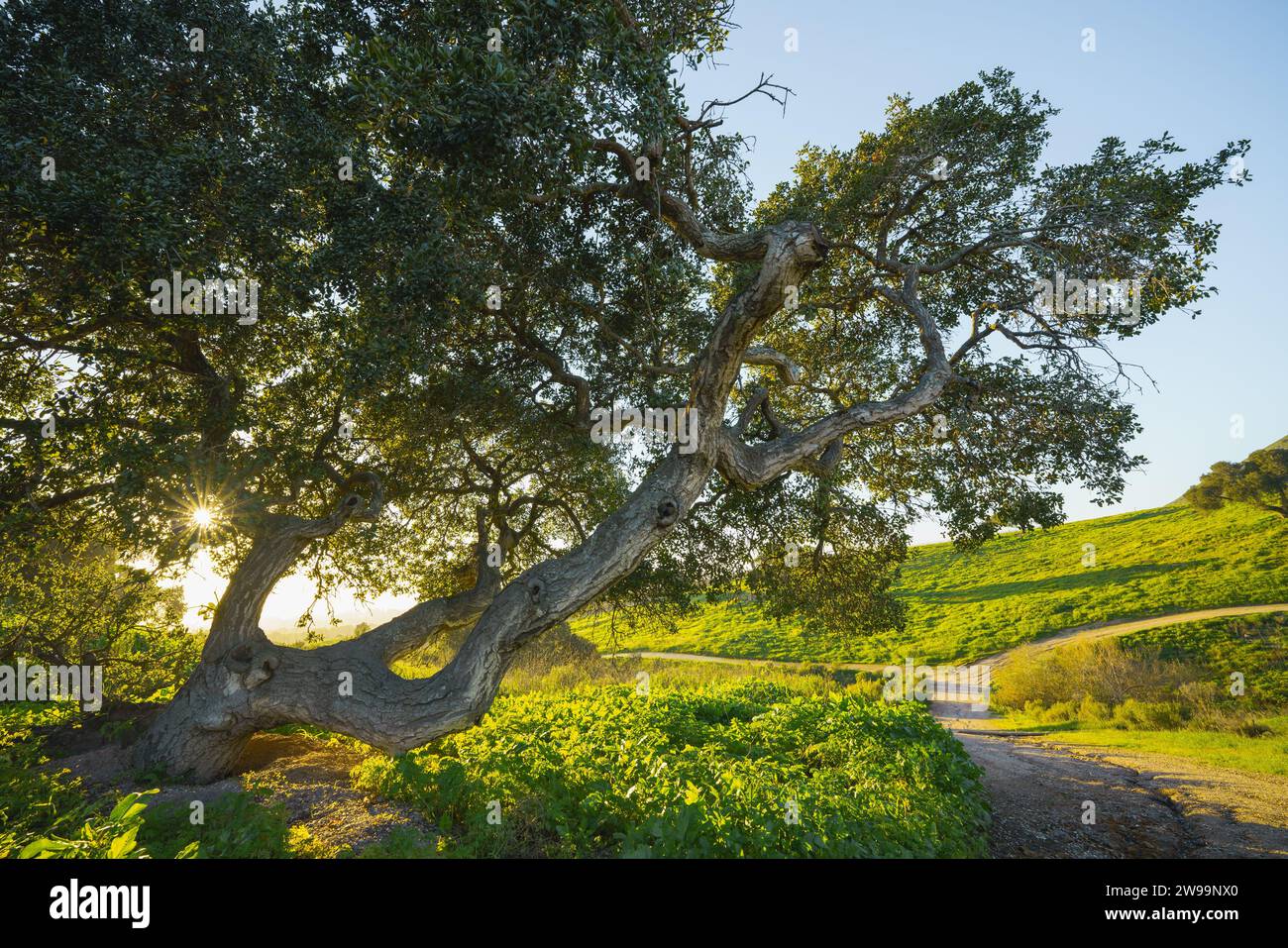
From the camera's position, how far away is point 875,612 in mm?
12773

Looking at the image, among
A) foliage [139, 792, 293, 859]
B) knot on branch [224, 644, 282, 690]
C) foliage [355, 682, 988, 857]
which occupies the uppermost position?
knot on branch [224, 644, 282, 690]

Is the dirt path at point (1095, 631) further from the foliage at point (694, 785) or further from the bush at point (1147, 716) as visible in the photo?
the foliage at point (694, 785)

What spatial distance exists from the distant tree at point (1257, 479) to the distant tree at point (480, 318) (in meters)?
38.6

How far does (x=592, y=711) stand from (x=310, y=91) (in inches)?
433

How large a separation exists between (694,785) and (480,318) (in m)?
7.97

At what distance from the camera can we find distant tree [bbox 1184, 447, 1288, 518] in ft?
114

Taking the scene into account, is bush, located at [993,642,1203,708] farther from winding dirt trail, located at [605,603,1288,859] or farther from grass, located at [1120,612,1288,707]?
winding dirt trail, located at [605,603,1288,859]

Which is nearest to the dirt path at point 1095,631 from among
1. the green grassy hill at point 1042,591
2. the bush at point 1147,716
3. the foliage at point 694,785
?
the green grassy hill at point 1042,591

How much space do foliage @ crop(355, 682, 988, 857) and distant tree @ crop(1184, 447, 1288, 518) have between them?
139 ft

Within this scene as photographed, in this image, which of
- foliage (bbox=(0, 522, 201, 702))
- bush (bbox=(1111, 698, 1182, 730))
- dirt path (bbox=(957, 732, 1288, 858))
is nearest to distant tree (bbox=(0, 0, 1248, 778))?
foliage (bbox=(0, 522, 201, 702))

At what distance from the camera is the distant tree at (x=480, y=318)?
6.42 m

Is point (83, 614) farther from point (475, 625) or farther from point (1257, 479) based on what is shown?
point (1257, 479)

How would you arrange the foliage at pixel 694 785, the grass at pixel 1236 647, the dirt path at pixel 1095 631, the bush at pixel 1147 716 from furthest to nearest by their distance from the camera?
1. the dirt path at pixel 1095 631
2. the grass at pixel 1236 647
3. the bush at pixel 1147 716
4. the foliage at pixel 694 785
